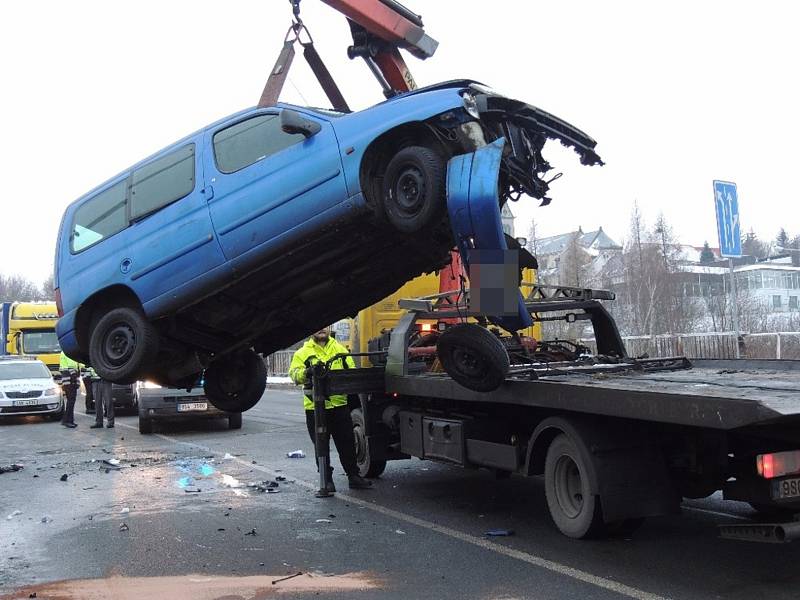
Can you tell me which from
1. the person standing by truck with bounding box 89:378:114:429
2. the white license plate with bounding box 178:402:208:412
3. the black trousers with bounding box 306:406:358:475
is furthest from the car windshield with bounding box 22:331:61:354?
the black trousers with bounding box 306:406:358:475

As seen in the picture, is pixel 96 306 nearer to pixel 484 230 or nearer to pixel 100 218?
pixel 100 218

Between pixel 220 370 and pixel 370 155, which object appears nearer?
pixel 370 155

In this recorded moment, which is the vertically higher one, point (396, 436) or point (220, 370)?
point (220, 370)

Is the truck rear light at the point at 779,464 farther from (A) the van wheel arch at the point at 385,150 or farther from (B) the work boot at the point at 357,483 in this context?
(B) the work boot at the point at 357,483

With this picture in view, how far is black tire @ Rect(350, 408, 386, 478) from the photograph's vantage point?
8.26 m

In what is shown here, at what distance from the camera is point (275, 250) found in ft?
19.3

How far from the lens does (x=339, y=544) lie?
5.73 m

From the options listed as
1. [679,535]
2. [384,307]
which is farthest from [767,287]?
[679,535]

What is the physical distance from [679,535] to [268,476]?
15.8 feet

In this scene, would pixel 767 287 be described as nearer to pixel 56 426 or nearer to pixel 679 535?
pixel 56 426

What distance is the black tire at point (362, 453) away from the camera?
8258 millimetres

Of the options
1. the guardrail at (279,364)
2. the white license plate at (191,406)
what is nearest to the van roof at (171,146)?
the white license plate at (191,406)

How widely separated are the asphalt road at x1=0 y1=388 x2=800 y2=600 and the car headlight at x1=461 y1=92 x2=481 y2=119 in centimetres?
297

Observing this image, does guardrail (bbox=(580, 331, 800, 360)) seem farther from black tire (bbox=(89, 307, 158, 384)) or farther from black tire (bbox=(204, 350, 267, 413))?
black tire (bbox=(89, 307, 158, 384))
